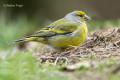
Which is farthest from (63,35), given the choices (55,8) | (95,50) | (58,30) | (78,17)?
(55,8)

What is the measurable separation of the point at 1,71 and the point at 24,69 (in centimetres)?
27

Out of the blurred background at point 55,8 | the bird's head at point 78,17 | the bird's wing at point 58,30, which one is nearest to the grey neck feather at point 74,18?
the bird's head at point 78,17

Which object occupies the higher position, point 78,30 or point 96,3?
point 96,3

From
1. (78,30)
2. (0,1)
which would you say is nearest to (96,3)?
(0,1)

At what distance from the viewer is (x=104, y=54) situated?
6703 mm

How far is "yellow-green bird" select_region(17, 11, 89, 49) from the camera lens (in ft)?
25.6

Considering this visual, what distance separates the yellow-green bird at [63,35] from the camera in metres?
7.82

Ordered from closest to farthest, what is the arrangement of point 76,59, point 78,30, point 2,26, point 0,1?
point 76,59, point 78,30, point 2,26, point 0,1

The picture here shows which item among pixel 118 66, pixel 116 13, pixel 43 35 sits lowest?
pixel 118 66

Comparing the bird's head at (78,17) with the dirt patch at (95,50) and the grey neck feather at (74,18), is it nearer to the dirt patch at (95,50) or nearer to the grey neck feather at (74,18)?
the grey neck feather at (74,18)

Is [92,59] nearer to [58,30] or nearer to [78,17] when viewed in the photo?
Answer: [58,30]

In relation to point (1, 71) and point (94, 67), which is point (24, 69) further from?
point (94, 67)

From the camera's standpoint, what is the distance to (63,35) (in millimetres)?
7945

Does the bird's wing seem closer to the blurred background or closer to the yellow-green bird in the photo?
the yellow-green bird
